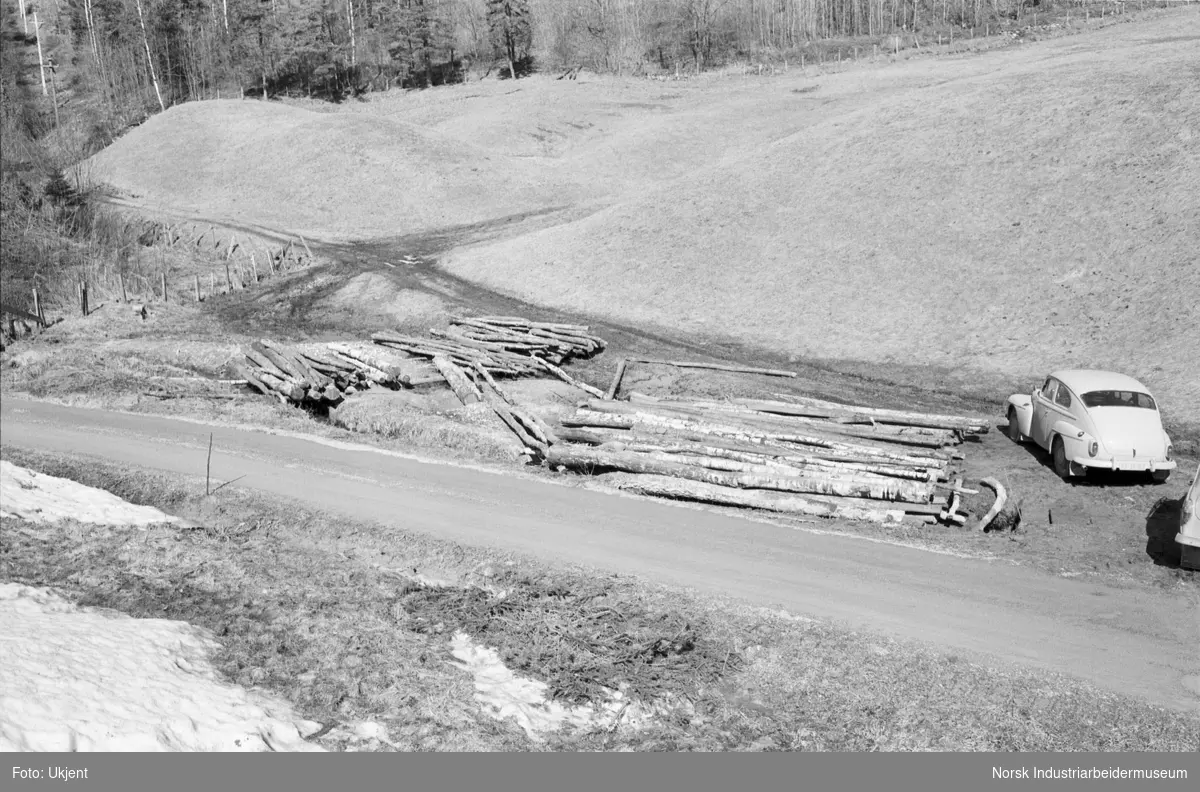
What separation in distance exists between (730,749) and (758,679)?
1.71m

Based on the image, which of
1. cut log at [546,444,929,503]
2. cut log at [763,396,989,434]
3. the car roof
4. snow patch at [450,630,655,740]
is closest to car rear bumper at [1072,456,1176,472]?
the car roof

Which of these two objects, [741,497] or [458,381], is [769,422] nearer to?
[741,497]

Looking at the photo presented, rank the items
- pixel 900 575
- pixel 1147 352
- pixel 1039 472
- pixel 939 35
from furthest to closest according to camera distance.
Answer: pixel 939 35
pixel 1147 352
pixel 1039 472
pixel 900 575

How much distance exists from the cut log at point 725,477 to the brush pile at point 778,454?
0.07 feet

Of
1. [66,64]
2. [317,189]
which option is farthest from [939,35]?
[66,64]

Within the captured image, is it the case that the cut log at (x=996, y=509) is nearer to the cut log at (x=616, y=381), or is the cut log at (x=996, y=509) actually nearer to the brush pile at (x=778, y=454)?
the brush pile at (x=778, y=454)

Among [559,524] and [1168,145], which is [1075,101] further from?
[559,524]

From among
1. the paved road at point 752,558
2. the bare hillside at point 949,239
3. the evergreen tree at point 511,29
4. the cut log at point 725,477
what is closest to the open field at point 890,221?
the bare hillside at point 949,239

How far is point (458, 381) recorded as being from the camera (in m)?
27.9

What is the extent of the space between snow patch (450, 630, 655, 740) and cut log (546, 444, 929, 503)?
811 cm

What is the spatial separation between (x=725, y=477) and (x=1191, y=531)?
8.33 meters

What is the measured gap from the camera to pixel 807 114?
2753 inches

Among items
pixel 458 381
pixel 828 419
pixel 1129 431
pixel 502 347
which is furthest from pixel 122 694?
pixel 502 347

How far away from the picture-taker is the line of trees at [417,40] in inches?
4011
